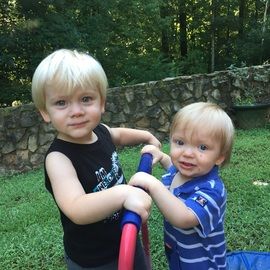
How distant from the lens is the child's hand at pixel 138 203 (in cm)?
104

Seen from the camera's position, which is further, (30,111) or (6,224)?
(30,111)

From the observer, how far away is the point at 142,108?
21.4 ft

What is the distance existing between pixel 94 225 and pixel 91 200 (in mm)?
364

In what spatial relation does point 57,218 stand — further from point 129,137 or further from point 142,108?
point 142,108

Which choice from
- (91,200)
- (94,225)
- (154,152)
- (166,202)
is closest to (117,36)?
(154,152)

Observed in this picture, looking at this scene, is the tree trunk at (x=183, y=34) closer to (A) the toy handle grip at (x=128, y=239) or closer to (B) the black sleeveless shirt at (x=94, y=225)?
(B) the black sleeveless shirt at (x=94, y=225)

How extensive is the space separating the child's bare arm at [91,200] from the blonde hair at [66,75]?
236 millimetres

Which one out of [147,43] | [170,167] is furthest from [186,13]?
[170,167]

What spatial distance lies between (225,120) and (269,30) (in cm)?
1213

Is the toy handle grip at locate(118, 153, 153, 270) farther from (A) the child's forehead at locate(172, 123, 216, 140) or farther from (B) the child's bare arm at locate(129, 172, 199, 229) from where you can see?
(A) the child's forehead at locate(172, 123, 216, 140)

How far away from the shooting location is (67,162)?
1.33 metres

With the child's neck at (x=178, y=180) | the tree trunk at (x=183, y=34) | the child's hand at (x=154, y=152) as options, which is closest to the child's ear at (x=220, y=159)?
the child's neck at (x=178, y=180)

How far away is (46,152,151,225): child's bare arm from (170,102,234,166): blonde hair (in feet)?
1.32

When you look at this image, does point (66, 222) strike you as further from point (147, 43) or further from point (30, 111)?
point (147, 43)
